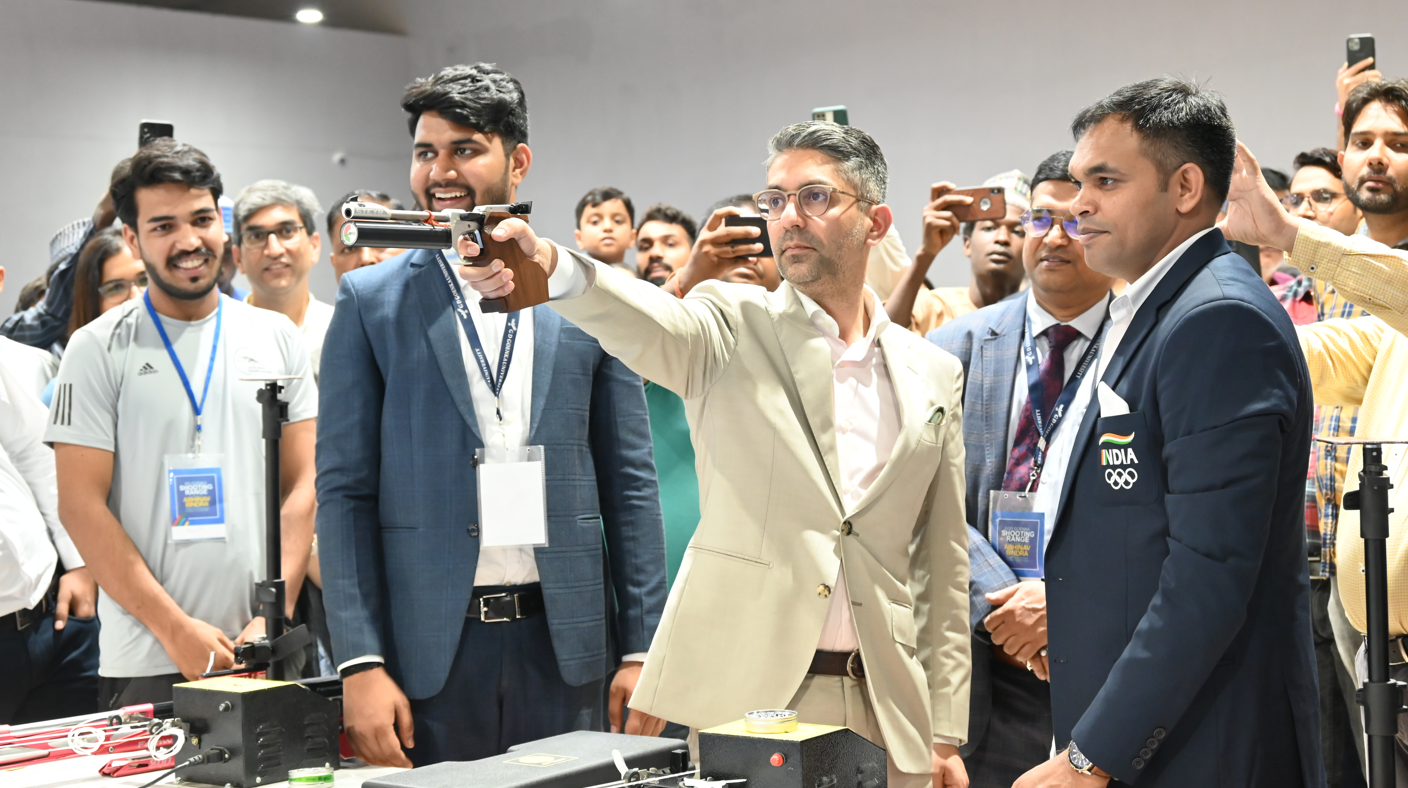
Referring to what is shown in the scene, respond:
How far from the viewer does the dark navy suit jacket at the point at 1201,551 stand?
1.70 m

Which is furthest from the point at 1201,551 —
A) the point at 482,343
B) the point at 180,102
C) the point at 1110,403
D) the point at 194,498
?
the point at 180,102

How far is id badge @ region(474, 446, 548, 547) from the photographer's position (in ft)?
7.56

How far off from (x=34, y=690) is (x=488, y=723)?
1862mm

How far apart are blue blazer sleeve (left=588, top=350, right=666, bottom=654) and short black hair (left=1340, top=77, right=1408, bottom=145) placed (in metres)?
2.43

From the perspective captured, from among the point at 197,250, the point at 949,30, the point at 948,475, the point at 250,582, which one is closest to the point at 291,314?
the point at 197,250

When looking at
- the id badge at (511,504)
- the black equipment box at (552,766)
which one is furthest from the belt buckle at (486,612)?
the black equipment box at (552,766)

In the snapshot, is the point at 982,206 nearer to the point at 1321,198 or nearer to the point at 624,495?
the point at 624,495

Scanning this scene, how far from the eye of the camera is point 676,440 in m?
3.40

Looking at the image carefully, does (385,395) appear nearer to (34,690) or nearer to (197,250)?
(197,250)

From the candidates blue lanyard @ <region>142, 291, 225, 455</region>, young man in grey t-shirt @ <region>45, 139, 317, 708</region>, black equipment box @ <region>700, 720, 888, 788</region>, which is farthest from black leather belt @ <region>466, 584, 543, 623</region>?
blue lanyard @ <region>142, 291, 225, 455</region>

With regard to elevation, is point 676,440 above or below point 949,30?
below

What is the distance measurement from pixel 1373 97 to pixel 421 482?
2.92 meters

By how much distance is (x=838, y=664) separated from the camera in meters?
2.18

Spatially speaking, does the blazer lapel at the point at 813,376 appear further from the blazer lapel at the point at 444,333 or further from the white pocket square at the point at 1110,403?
the blazer lapel at the point at 444,333
